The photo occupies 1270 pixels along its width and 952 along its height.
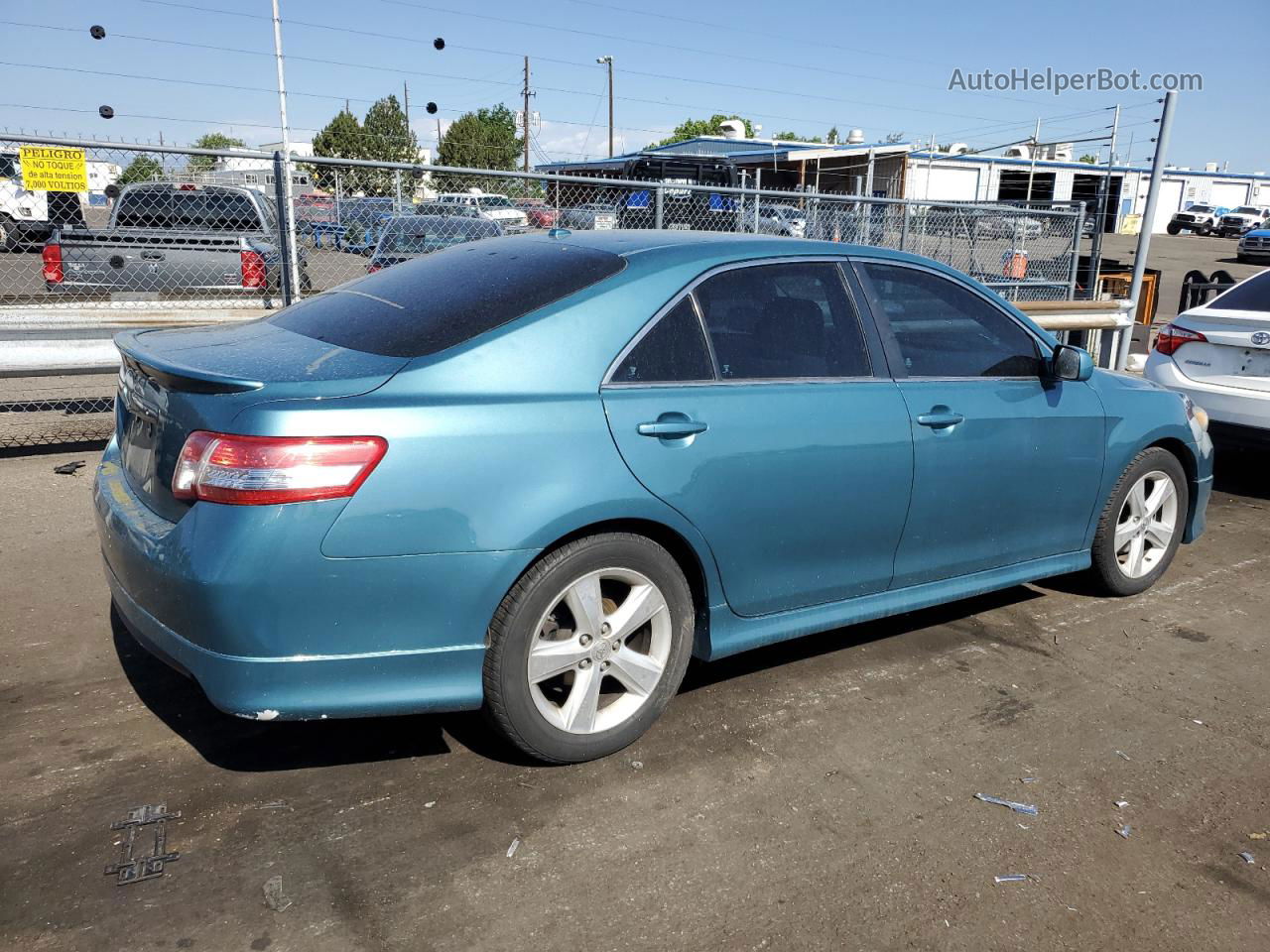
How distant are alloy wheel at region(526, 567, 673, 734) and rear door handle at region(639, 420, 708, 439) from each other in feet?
1.42

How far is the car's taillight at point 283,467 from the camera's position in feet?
8.58

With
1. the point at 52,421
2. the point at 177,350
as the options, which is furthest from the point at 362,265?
the point at 177,350

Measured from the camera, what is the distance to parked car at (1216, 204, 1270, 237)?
164ft

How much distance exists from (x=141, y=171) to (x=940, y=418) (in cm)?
691

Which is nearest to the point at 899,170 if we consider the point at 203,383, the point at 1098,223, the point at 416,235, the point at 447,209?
the point at 1098,223

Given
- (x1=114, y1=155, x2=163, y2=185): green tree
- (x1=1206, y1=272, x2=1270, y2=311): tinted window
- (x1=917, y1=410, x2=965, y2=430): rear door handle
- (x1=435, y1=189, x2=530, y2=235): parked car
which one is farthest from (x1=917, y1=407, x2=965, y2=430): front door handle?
(x1=435, y1=189, x2=530, y2=235): parked car

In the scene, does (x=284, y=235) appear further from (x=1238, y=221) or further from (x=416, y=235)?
(x=1238, y=221)

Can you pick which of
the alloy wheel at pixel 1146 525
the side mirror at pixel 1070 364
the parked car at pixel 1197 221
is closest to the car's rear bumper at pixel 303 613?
the side mirror at pixel 1070 364

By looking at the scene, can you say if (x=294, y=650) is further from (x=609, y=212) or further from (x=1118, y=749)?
(x=609, y=212)

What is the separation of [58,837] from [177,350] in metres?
1.47

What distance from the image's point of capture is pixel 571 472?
295cm

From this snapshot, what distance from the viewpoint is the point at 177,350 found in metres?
3.22

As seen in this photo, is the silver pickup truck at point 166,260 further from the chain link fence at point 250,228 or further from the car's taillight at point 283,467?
the car's taillight at point 283,467

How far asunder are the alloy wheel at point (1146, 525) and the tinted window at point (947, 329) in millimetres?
1022
